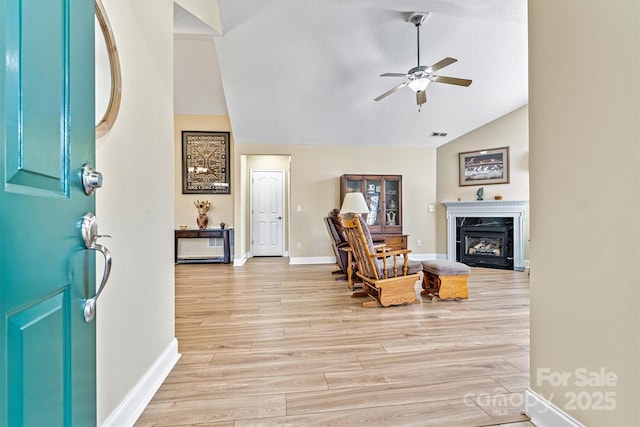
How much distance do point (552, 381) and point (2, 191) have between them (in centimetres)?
190

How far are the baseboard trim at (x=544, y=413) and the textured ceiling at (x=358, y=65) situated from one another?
3370mm

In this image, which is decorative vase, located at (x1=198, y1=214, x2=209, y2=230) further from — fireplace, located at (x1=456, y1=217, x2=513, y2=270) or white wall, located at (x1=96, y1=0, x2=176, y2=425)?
fireplace, located at (x1=456, y1=217, x2=513, y2=270)

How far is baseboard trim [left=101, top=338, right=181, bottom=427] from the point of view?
1.21 m

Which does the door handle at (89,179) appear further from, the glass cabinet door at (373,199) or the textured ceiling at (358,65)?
the glass cabinet door at (373,199)

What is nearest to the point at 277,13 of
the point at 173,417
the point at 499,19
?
the point at 499,19

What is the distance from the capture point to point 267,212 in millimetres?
6625

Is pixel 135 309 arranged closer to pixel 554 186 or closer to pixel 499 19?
pixel 554 186

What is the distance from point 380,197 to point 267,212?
2714 mm

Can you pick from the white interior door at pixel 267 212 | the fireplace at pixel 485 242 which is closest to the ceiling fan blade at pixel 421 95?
the fireplace at pixel 485 242

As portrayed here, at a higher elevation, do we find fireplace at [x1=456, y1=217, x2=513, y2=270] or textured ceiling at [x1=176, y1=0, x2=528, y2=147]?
textured ceiling at [x1=176, y1=0, x2=528, y2=147]

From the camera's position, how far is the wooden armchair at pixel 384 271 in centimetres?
287

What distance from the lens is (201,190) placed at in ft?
19.3

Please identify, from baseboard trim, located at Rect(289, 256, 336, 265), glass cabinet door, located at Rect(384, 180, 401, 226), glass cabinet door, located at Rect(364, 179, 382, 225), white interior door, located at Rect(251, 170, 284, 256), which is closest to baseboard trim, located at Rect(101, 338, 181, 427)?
baseboard trim, located at Rect(289, 256, 336, 265)

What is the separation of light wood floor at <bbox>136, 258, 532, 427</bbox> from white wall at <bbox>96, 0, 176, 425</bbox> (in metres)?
0.31
